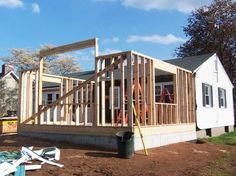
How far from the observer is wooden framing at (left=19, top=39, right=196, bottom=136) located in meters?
11.4

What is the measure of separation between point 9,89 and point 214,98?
27476 mm

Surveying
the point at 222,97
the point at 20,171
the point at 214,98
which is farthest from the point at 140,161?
the point at 222,97

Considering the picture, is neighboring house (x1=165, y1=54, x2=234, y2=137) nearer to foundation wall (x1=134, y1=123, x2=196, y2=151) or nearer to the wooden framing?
the wooden framing

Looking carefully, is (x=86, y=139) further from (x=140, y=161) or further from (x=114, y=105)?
(x=140, y=161)

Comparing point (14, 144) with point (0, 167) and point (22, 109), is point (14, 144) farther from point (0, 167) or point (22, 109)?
point (0, 167)

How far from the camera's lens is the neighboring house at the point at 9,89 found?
38.9 metres

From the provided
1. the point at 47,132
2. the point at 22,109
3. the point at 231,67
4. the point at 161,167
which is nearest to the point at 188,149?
the point at 161,167

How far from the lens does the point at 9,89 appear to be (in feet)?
132

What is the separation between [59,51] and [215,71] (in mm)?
11652

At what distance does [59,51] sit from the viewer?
44.1 feet

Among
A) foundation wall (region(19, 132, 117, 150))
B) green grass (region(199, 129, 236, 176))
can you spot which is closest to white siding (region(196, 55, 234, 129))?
green grass (region(199, 129, 236, 176))

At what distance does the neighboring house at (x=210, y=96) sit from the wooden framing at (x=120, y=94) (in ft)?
3.97

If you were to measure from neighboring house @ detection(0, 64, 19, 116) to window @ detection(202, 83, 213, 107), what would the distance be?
24150 mm

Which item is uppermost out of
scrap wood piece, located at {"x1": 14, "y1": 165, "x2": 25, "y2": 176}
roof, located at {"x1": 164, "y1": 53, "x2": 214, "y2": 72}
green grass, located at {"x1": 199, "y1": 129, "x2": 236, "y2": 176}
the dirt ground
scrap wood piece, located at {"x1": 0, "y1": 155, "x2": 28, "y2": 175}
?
roof, located at {"x1": 164, "y1": 53, "x2": 214, "y2": 72}
